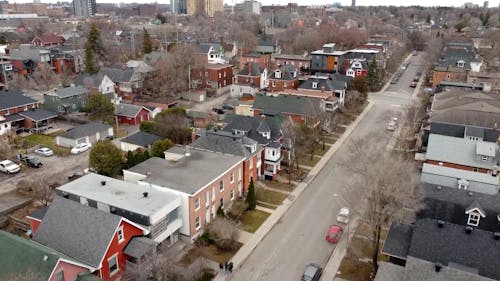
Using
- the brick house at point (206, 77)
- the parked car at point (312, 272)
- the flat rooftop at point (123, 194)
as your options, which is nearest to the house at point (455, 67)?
the brick house at point (206, 77)

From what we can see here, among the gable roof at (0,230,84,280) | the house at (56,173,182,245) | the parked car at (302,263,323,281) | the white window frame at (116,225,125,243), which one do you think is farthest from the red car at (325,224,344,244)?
the gable roof at (0,230,84,280)

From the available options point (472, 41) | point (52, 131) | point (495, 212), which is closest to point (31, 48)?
point (52, 131)

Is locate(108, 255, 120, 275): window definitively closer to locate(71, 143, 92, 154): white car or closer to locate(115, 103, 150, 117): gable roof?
locate(71, 143, 92, 154): white car

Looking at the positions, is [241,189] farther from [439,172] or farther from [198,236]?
[439,172]

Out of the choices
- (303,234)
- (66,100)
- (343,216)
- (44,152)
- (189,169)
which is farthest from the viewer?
(66,100)

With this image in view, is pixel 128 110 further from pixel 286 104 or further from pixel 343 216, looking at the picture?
pixel 343 216

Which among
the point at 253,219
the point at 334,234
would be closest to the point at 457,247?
the point at 334,234
